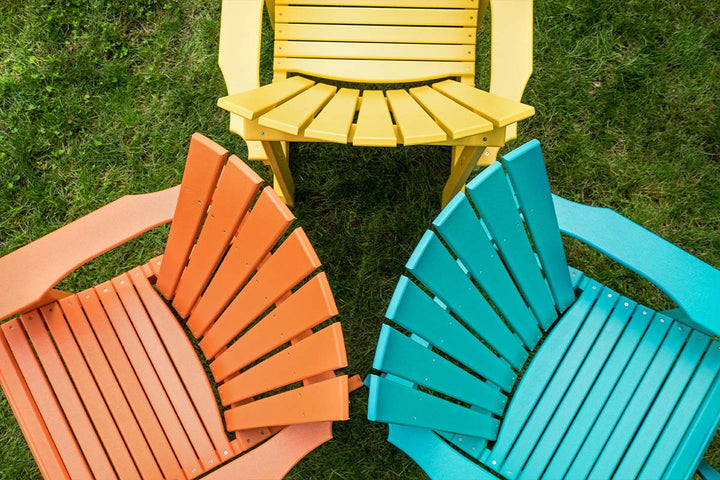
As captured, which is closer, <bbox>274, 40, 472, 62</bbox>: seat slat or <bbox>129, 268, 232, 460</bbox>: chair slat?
<bbox>129, 268, 232, 460</bbox>: chair slat

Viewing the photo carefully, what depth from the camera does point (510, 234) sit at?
1.83 meters

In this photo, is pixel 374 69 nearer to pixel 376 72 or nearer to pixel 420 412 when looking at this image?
pixel 376 72

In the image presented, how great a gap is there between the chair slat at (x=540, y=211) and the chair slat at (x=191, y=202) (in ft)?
2.98

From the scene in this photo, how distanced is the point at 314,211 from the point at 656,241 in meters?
1.48

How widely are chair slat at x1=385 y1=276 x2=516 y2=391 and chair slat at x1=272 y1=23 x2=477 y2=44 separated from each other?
1028 millimetres

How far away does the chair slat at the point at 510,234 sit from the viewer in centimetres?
169

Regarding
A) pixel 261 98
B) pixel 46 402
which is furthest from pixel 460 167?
pixel 46 402

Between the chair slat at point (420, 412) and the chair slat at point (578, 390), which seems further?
the chair slat at point (578, 390)

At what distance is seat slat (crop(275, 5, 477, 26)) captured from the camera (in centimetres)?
211

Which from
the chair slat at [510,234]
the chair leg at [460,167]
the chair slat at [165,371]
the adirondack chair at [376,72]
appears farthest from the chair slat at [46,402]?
the chair leg at [460,167]

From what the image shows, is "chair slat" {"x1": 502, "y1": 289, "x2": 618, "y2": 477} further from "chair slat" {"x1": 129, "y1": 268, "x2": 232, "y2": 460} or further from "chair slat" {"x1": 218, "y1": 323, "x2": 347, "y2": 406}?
"chair slat" {"x1": 129, "y1": 268, "x2": 232, "y2": 460}

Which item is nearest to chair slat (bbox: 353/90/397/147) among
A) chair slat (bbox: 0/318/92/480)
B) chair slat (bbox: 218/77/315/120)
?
chair slat (bbox: 218/77/315/120)

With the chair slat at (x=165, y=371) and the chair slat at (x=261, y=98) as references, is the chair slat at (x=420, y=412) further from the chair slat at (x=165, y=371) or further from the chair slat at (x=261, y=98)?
the chair slat at (x=261, y=98)

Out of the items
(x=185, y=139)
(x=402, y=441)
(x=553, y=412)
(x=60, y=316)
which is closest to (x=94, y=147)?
(x=185, y=139)
